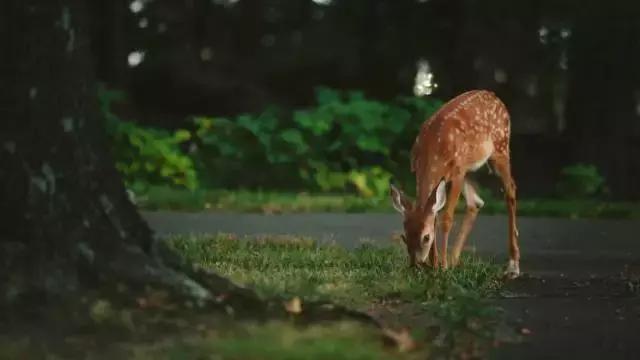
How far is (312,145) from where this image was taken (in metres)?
17.5

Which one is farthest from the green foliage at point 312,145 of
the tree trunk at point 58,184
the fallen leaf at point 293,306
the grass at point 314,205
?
the tree trunk at point 58,184

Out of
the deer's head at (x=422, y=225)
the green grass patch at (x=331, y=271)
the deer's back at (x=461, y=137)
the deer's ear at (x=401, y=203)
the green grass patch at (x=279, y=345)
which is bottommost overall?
the green grass patch at (x=279, y=345)

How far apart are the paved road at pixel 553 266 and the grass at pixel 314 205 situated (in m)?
0.58

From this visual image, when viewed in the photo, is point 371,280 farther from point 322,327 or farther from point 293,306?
point 322,327

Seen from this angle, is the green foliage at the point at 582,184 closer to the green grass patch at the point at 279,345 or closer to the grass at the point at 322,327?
the grass at the point at 322,327

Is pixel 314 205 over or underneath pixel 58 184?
underneath

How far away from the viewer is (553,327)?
5.71 m

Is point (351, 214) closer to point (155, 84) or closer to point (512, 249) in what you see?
point (512, 249)

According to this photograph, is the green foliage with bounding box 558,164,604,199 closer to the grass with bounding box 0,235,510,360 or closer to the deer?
the deer

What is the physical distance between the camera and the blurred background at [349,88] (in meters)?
17.5

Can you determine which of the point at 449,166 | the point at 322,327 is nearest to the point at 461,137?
the point at 449,166

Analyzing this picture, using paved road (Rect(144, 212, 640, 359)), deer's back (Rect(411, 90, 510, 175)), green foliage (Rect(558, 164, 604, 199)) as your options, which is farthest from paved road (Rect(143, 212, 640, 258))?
green foliage (Rect(558, 164, 604, 199))

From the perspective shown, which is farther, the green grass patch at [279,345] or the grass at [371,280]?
the grass at [371,280]

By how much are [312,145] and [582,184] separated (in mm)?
4145
